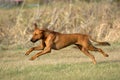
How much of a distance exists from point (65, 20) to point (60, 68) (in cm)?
922

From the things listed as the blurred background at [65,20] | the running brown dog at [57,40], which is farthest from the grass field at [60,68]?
the blurred background at [65,20]

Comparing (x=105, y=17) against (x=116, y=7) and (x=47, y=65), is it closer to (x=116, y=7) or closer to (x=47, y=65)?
(x=116, y=7)

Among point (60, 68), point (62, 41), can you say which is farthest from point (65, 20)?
point (60, 68)

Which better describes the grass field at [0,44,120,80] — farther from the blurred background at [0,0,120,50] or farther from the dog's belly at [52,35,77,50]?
the blurred background at [0,0,120,50]

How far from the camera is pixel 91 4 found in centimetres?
2214

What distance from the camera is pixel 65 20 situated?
20.8 meters

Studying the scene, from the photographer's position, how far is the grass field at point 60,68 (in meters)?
10.3

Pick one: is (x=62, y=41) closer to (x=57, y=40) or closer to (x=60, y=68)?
(x=57, y=40)

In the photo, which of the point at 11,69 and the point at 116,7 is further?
the point at 116,7

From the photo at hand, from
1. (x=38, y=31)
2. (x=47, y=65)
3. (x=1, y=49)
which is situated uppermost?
(x=38, y=31)

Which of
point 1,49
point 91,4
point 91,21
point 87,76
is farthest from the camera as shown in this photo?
point 91,4

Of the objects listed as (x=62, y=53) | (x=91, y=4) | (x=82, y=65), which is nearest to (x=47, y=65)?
(x=82, y=65)

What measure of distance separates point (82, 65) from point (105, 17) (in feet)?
31.2

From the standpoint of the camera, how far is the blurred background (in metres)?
19.7
